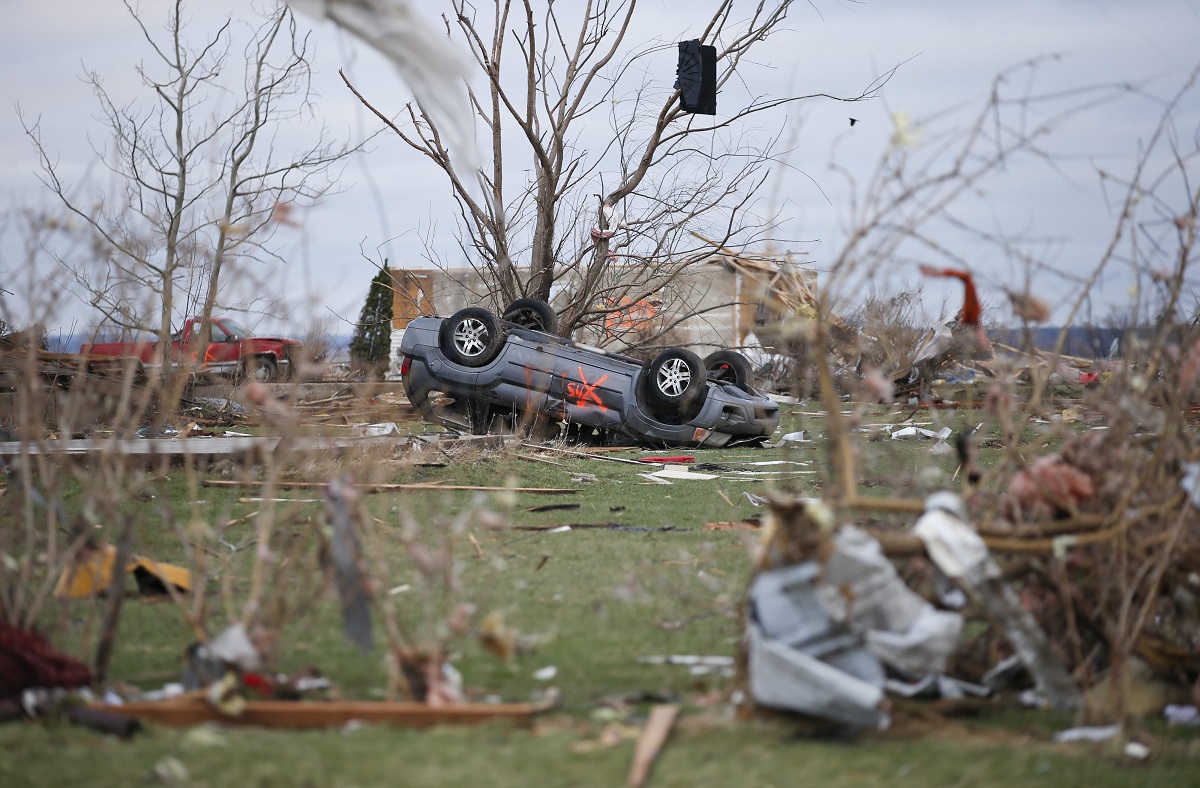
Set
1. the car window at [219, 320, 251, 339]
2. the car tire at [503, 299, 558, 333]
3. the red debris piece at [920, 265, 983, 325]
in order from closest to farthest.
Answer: the red debris piece at [920, 265, 983, 325], the car window at [219, 320, 251, 339], the car tire at [503, 299, 558, 333]

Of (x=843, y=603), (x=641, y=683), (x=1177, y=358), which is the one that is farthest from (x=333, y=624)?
(x=1177, y=358)

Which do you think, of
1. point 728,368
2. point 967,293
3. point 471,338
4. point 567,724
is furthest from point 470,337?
point 567,724

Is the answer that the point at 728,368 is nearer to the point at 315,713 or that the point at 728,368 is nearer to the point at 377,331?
the point at 315,713

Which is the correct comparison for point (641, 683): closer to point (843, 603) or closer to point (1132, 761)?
point (843, 603)

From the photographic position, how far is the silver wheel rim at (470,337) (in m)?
12.5

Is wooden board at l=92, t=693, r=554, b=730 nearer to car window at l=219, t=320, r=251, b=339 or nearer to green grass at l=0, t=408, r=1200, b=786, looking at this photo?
green grass at l=0, t=408, r=1200, b=786

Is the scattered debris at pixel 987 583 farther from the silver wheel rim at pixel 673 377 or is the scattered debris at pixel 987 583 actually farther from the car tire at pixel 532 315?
the car tire at pixel 532 315

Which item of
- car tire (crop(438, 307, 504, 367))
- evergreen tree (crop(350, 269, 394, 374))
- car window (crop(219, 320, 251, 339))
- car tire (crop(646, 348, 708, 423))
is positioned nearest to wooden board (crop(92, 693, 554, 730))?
car window (crop(219, 320, 251, 339))

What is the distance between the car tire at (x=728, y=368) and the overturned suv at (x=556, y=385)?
2.96 ft

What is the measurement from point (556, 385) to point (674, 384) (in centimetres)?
136

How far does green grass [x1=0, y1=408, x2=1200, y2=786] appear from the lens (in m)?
2.69

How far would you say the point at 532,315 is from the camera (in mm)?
13742

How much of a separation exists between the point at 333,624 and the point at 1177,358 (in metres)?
3.26

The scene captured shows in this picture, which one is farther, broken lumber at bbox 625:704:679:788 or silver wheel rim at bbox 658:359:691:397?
silver wheel rim at bbox 658:359:691:397
